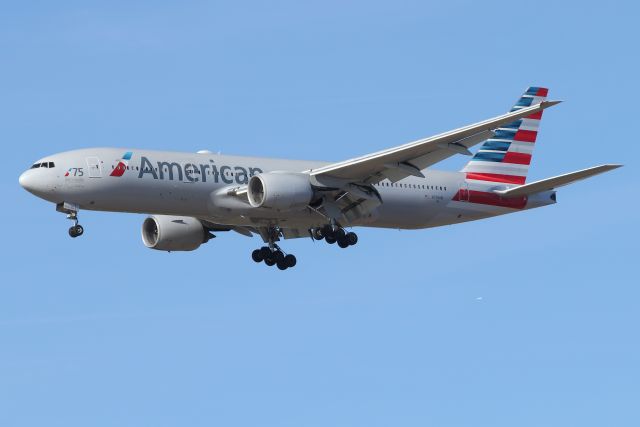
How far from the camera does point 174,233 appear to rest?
197 feet

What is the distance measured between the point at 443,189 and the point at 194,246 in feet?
35.6

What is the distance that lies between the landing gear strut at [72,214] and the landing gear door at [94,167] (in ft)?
4.60

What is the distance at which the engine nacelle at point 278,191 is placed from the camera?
53812mm

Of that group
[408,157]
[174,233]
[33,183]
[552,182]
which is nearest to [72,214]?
[33,183]

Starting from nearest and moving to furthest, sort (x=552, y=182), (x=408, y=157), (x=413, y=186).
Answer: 1. (x=408, y=157)
2. (x=552, y=182)
3. (x=413, y=186)

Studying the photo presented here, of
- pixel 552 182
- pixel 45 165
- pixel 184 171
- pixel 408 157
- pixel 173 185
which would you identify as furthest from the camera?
pixel 552 182

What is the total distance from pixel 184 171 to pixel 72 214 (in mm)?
4530

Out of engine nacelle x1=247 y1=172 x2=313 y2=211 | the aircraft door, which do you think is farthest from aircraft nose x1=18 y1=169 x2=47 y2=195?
the aircraft door

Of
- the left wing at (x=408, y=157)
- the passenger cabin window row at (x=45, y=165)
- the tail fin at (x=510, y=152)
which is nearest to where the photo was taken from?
the left wing at (x=408, y=157)

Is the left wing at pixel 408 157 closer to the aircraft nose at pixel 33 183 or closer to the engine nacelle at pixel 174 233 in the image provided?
the engine nacelle at pixel 174 233

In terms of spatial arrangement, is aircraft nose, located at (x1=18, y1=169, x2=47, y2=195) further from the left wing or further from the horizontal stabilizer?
the horizontal stabilizer

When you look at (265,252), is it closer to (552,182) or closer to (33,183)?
(33,183)

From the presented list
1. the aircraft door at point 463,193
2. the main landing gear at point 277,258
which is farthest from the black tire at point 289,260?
the aircraft door at point 463,193

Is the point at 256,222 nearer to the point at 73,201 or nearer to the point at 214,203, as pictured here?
the point at 214,203
